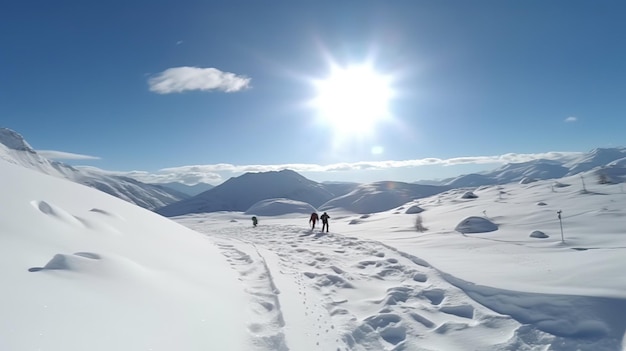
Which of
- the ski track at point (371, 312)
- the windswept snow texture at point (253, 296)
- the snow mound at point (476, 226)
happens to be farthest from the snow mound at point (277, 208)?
the windswept snow texture at point (253, 296)

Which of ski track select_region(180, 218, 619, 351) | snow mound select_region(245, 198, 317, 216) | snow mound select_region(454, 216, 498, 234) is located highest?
ski track select_region(180, 218, 619, 351)

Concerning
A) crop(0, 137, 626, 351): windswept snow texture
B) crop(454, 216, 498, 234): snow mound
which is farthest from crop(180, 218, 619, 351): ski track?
crop(454, 216, 498, 234): snow mound

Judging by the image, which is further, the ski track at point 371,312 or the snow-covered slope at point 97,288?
the ski track at point 371,312

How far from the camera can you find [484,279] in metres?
8.10

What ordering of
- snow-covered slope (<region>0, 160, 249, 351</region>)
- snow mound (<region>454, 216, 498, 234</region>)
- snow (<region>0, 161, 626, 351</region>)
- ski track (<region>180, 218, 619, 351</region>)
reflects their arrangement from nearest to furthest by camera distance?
snow-covered slope (<region>0, 160, 249, 351</region>)
snow (<region>0, 161, 626, 351</region>)
ski track (<region>180, 218, 619, 351</region>)
snow mound (<region>454, 216, 498, 234</region>)

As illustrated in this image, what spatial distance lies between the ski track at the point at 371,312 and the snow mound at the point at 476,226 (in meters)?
16.1

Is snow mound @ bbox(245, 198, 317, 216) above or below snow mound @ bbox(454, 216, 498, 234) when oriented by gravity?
below

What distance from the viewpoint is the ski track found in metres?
5.41

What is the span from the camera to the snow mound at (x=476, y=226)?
24562mm

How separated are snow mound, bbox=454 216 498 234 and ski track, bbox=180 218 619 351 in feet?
52.8

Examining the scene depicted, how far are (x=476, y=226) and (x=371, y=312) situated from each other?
21438 mm

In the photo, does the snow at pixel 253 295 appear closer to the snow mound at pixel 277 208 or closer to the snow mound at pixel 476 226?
the snow mound at pixel 476 226

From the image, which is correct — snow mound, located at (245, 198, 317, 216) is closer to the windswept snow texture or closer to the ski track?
the ski track

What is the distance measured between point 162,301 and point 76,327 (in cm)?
182
